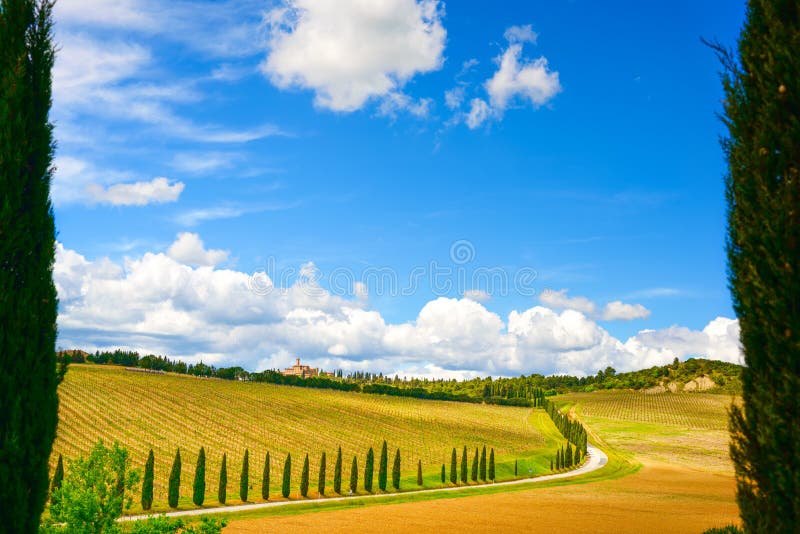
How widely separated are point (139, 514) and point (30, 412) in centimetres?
3213

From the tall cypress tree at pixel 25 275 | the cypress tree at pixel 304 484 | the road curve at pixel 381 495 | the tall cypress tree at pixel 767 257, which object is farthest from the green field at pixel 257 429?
the tall cypress tree at pixel 767 257

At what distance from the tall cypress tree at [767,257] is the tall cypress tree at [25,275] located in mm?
11237

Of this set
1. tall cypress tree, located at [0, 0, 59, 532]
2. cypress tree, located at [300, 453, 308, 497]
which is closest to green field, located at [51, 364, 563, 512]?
cypress tree, located at [300, 453, 308, 497]

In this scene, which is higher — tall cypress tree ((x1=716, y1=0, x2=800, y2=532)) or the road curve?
tall cypress tree ((x1=716, y1=0, x2=800, y2=532))

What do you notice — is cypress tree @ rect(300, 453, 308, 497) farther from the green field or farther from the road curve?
→ the road curve

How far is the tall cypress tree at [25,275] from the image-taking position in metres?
10.4

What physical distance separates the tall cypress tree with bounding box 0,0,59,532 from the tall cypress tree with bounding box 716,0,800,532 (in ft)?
36.9

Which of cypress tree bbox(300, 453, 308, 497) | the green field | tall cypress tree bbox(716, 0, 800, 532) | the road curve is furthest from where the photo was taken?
the green field

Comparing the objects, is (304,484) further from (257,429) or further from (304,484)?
(257,429)

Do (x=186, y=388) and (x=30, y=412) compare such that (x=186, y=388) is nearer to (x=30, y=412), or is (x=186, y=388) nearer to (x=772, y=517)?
(x=30, y=412)

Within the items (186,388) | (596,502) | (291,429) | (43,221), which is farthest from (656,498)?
(186,388)

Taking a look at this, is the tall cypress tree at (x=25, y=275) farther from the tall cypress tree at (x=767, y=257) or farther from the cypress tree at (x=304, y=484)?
the cypress tree at (x=304, y=484)

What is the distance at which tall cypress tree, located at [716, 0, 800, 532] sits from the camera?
818 centimetres

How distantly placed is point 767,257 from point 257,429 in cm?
7501
